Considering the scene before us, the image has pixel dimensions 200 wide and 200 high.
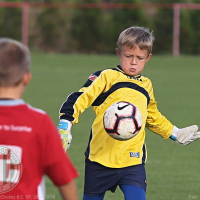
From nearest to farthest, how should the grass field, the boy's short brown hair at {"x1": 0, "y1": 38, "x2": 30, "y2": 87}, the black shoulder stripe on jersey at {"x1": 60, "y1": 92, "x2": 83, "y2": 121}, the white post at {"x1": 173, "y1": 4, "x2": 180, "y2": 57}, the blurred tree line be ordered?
1. the boy's short brown hair at {"x1": 0, "y1": 38, "x2": 30, "y2": 87}
2. the black shoulder stripe on jersey at {"x1": 60, "y1": 92, "x2": 83, "y2": 121}
3. the grass field
4. the white post at {"x1": 173, "y1": 4, "x2": 180, "y2": 57}
5. the blurred tree line

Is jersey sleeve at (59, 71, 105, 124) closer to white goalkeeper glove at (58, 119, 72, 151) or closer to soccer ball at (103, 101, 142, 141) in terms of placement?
white goalkeeper glove at (58, 119, 72, 151)

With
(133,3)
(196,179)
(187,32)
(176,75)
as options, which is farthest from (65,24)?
(196,179)

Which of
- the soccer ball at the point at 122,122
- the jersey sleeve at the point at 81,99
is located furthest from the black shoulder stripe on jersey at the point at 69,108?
the soccer ball at the point at 122,122

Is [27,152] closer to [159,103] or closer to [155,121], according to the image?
[155,121]

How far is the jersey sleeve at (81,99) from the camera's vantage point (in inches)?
148

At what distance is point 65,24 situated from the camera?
26344mm

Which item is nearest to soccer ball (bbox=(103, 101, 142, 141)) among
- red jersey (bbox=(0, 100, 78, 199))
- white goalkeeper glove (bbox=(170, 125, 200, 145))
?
white goalkeeper glove (bbox=(170, 125, 200, 145))

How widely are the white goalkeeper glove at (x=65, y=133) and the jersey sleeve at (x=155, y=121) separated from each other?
958mm

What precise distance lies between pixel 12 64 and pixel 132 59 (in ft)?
6.43

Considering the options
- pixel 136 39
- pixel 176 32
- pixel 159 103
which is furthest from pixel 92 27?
pixel 136 39

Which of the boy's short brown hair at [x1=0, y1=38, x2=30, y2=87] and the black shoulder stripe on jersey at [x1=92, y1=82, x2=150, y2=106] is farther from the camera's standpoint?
the black shoulder stripe on jersey at [x1=92, y1=82, x2=150, y2=106]

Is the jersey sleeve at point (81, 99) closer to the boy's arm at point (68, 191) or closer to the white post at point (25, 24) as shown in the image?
the boy's arm at point (68, 191)

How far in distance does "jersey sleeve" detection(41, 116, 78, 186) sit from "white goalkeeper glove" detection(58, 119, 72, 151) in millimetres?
1052

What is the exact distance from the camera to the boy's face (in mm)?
4211
